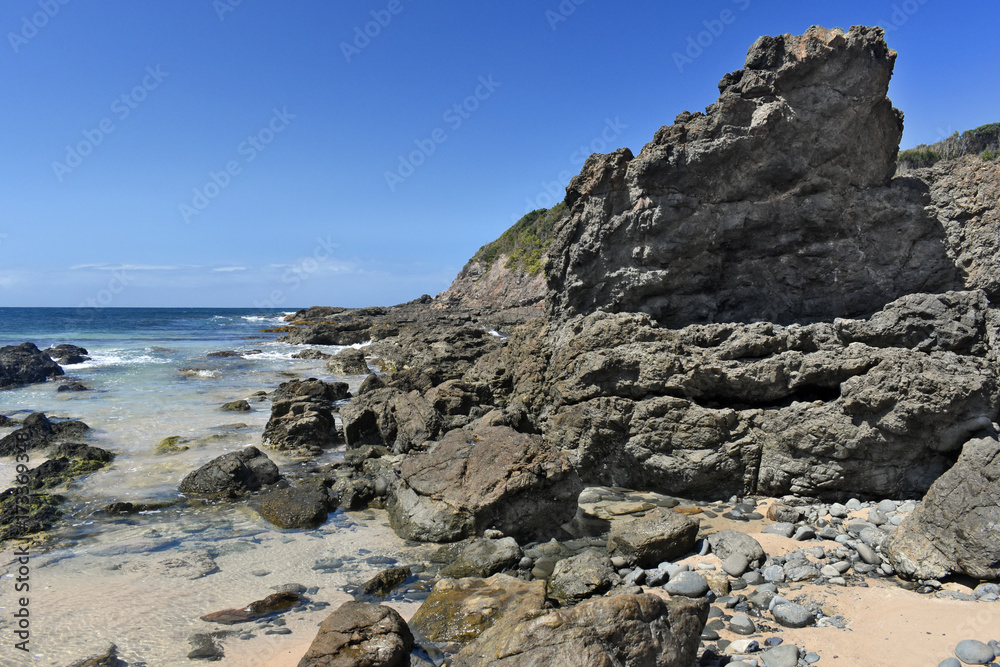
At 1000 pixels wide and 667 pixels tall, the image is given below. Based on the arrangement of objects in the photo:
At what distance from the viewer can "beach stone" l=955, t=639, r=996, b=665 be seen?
4.83m

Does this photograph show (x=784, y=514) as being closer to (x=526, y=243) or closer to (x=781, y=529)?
(x=781, y=529)

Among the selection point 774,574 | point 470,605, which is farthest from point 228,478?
point 774,574

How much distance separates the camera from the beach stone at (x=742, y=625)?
18.8 feet

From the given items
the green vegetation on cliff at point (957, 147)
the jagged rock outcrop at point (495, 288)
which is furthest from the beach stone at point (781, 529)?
the jagged rock outcrop at point (495, 288)

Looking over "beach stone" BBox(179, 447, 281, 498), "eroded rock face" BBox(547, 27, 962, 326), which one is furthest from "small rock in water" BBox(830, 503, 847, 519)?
"beach stone" BBox(179, 447, 281, 498)

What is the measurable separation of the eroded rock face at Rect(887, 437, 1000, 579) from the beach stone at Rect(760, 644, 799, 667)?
2.46m

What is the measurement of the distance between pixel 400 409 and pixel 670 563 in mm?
8980

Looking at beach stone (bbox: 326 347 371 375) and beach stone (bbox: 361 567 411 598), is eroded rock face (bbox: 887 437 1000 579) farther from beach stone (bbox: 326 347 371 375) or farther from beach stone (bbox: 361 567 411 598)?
beach stone (bbox: 326 347 371 375)

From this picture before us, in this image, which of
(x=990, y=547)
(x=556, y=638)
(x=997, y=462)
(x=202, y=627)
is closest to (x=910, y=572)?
(x=990, y=547)

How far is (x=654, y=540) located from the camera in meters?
7.47

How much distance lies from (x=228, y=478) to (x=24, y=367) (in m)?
23.6

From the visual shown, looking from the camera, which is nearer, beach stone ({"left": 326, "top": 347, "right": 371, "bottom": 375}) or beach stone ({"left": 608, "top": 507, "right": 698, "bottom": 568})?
beach stone ({"left": 608, "top": 507, "right": 698, "bottom": 568})

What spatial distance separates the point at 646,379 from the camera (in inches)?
424

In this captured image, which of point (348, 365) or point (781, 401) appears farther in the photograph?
point (348, 365)
